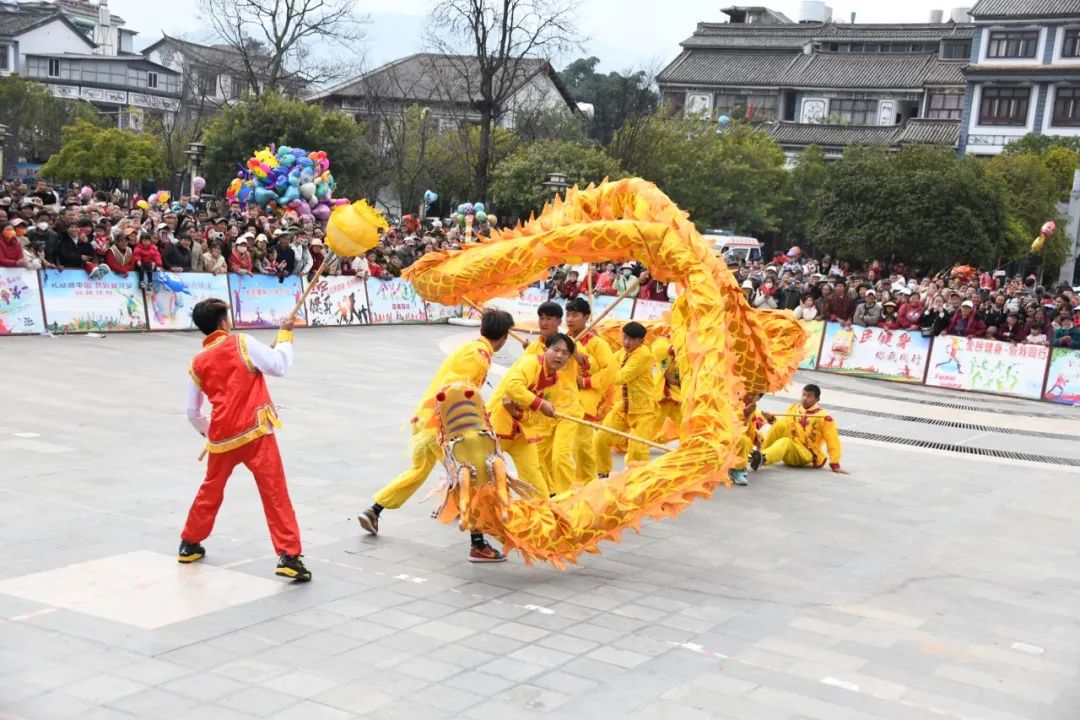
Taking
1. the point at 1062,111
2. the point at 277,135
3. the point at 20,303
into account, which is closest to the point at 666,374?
the point at 20,303

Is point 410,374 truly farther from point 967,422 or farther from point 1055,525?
point 1055,525

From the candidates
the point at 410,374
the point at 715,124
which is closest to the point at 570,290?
the point at 410,374

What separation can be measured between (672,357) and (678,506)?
10.4ft

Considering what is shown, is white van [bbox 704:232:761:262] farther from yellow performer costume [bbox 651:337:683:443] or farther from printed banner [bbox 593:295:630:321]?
yellow performer costume [bbox 651:337:683:443]

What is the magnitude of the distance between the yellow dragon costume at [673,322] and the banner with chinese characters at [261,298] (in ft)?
33.8

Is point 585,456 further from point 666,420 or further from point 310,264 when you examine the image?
point 310,264

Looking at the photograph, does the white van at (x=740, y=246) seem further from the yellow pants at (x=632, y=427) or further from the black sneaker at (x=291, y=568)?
the black sneaker at (x=291, y=568)

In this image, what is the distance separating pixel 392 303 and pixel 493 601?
15.3 metres

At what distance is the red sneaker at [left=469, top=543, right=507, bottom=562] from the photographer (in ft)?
24.9

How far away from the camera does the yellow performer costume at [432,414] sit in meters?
7.62

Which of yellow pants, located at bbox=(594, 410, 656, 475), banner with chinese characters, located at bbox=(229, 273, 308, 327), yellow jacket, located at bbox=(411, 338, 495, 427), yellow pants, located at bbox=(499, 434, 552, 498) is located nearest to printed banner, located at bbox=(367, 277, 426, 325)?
banner with chinese characters, located at bbox=(229, 273, 308, 327)

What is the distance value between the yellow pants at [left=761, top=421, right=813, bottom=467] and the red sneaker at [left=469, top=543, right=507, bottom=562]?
15.8 feet

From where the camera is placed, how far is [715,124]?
141 feet

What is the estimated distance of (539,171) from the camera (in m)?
32.7
